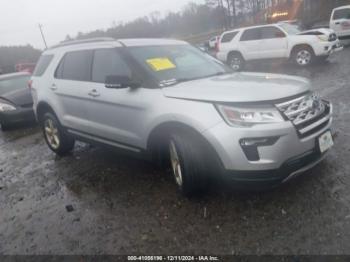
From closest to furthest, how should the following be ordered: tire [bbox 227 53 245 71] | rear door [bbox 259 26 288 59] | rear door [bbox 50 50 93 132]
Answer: rear door [bbox 50 50 93 132]
rear door [bbox 259 26 288 59]
tire [bbox 227 53 245 71]

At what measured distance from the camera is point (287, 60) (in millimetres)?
11734

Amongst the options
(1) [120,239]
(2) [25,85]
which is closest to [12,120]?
(2) [25,85]

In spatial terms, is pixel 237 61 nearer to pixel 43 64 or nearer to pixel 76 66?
pixel 43 64

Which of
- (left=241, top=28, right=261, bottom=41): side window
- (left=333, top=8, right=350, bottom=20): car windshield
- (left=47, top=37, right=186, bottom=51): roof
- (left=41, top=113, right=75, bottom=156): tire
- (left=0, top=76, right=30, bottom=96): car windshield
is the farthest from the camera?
(left=333, top=8, right=350, bottom=20): car windshield

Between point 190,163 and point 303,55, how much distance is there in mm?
9786

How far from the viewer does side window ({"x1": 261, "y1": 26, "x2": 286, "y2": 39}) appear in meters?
11.5

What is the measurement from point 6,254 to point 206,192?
6.73 feet

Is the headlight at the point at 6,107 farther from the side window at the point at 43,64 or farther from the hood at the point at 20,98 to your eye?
the side window at the point at 43,64

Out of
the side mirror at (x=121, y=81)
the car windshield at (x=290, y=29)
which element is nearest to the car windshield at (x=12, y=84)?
the side mirror at (x=121, y=81)

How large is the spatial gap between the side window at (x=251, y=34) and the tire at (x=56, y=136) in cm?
923

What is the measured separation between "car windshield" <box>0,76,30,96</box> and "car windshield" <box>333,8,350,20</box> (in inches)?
560

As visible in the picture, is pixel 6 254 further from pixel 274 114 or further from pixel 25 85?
pixel 25 85

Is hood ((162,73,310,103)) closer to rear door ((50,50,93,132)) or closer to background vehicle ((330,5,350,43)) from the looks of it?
rear door ((50,50,93,132))

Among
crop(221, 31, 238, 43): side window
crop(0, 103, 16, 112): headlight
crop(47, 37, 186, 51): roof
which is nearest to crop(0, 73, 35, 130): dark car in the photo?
crop(0, 103, 16, 112): headlight
